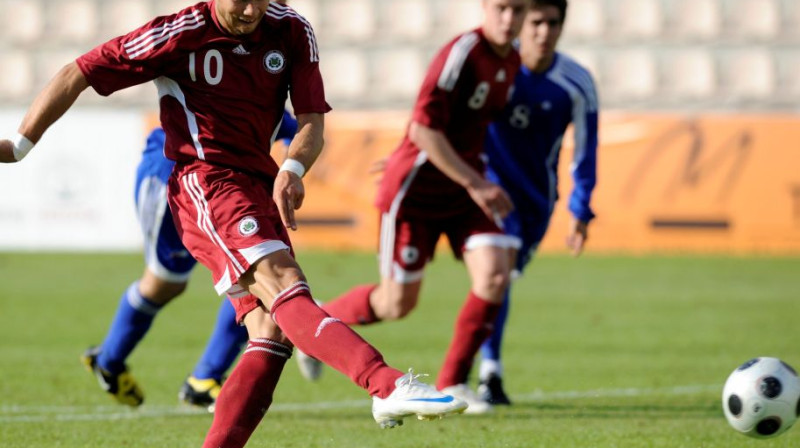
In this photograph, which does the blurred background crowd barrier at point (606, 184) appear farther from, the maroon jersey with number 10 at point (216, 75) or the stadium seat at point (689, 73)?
the maroon jersey with number 10 at point (216, 75)

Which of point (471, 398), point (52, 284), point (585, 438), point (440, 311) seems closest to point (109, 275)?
point (52, 284)

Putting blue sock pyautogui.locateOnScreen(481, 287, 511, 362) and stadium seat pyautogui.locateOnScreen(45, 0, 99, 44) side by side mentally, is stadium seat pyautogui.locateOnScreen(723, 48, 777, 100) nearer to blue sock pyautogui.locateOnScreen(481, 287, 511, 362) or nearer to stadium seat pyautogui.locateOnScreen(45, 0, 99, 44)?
stadium seat pyautogui.locateOnScreen(45, 0, 99, 44)

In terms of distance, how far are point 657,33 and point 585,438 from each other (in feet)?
45.3

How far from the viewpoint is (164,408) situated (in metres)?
6.48

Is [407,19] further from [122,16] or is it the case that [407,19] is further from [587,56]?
[122,16]

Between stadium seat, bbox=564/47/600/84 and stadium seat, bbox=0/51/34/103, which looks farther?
stadium seat, bbox=0/51/34/103

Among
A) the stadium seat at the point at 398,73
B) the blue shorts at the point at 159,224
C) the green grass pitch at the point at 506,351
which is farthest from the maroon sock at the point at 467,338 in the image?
the stadium seat at the point at 398,73

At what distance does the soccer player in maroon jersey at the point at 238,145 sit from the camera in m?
4.32

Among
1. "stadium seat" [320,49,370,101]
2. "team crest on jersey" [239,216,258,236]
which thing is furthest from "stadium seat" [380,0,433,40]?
"team crest on jersey" [239,216,258,236]

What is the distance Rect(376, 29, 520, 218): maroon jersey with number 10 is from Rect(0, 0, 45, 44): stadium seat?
13.6 metres

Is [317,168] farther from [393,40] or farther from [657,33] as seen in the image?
[657,33]

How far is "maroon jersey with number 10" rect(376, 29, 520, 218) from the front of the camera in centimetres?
618

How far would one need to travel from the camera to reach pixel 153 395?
6906mm

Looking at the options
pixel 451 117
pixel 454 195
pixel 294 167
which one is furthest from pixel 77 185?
pixel 294 167
